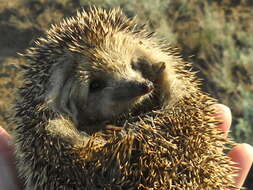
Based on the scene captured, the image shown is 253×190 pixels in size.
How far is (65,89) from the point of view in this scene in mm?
3467

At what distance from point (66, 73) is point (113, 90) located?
1.51 feet

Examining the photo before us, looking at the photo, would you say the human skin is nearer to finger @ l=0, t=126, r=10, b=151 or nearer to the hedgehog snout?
finger @ l=0, t=126, r=10, b=151

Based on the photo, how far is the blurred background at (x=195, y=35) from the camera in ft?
24.1

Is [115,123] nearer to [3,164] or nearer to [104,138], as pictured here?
[104,138]

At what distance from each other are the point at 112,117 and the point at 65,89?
0.50m

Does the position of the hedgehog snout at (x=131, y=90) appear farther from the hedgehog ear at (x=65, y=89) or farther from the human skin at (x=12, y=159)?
the human skin at (x=12, y=159)

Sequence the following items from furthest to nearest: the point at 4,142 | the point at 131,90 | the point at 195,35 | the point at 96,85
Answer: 1. the point at 195,35
2. the point at 4,142
3. the point at 96,85
4. the point at 131,90

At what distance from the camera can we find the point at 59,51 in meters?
3.51

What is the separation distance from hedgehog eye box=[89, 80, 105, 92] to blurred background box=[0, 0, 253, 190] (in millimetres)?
Answer: 3923

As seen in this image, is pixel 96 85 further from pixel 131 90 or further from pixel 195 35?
pixel 195 35

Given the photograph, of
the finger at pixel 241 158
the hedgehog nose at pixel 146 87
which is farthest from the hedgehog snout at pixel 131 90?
the finger at pixel 241 158

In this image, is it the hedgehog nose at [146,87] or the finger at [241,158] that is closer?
the hedgehog nose at [146,87]

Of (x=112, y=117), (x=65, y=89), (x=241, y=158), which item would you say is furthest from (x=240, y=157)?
(x=65, y=89)

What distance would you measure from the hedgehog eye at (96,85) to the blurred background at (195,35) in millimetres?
3923
